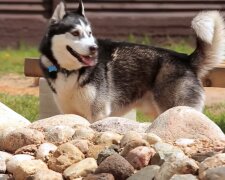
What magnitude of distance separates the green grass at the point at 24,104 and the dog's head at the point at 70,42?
1288 millimetres

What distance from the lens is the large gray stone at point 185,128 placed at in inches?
179

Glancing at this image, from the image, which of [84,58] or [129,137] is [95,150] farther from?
[84,58]

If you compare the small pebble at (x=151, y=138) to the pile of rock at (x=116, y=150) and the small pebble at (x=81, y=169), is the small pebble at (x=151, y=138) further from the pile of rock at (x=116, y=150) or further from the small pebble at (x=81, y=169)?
the small pebble at (x=81, y=169)

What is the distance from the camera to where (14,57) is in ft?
40.3

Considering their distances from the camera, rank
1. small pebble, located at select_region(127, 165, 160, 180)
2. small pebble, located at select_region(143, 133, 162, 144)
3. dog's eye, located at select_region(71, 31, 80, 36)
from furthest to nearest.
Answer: dog's eye, located at select_region(71, 31, 80, 36) → small pebble, located at select_region(143, 133, 162, 144) → small pebble, located at select_region(127, 165, 160, 180)

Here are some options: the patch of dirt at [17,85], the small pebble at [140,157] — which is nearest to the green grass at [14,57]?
the patch of dirt at [17,85]

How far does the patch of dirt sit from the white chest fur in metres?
3.03

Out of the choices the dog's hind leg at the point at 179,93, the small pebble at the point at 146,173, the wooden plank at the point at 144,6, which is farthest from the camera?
the wooden plank at the point at 144,6

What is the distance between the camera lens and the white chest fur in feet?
21.9

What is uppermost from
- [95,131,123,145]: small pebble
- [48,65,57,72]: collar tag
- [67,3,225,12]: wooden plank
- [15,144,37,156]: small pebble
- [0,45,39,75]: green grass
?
[95,131,123,145]: small pebble

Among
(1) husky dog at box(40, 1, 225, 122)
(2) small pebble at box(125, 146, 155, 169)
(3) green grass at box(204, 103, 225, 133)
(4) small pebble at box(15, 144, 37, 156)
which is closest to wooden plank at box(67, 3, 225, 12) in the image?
(3) green grass at box(204, 103, 225, 133)

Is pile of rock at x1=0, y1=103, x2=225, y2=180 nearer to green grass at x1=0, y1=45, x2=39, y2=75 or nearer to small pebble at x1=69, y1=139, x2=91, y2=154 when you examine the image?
small pebble at x1=69, y1=139, x2=91, y2=154

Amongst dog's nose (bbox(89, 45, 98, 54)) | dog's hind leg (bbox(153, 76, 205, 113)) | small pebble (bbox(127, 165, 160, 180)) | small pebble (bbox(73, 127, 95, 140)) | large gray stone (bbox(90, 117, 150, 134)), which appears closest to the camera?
small pebble (bbox(127, 165, 160, 180))

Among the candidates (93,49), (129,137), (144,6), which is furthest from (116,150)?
(144,6)
